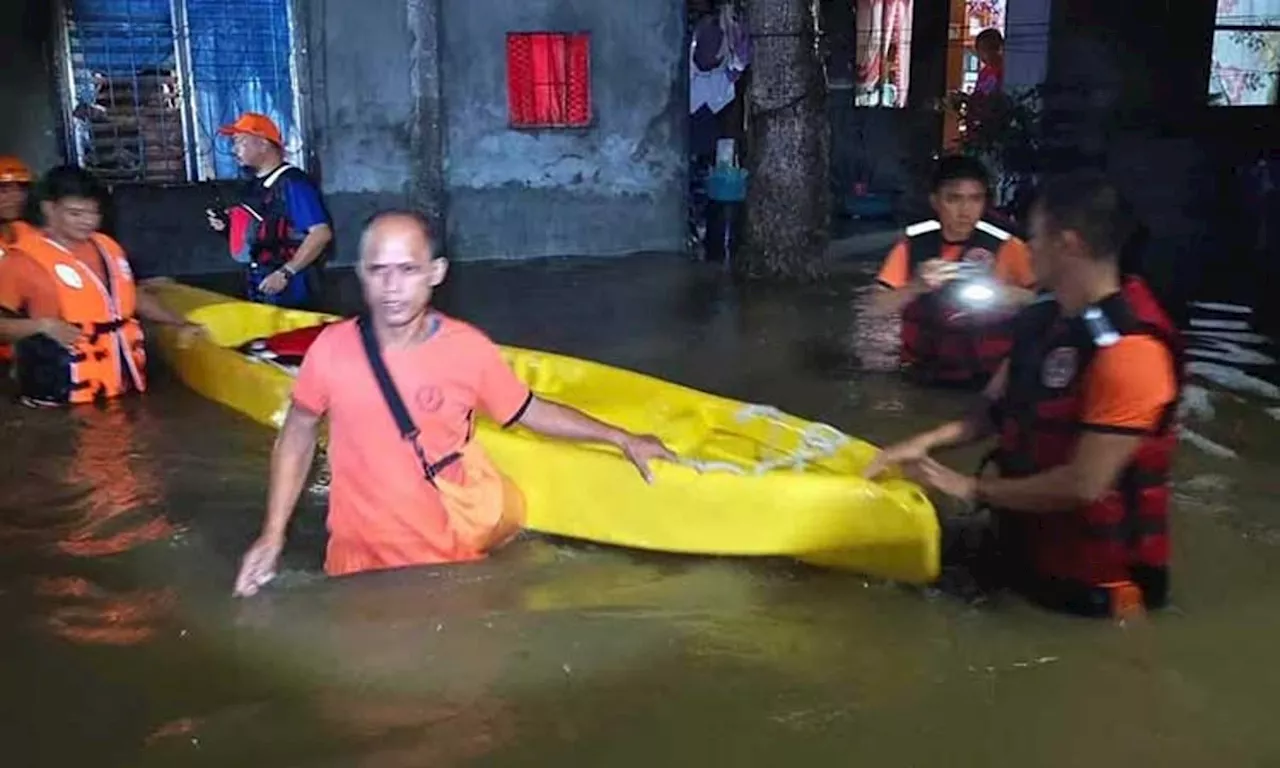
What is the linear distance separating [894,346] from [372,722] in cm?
474

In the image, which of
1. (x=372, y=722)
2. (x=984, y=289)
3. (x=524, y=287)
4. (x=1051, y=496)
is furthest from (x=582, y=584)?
(x=524, y=287)

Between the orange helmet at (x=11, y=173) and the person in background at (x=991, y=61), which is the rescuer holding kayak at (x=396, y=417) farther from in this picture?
the person in background at (x=991, y=61)

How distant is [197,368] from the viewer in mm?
6152

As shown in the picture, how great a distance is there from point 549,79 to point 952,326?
18.4ft

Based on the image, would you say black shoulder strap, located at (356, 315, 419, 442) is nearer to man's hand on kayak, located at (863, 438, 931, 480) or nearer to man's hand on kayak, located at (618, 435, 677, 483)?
man's hand on kayak, located at (618, 435, 677, 483)

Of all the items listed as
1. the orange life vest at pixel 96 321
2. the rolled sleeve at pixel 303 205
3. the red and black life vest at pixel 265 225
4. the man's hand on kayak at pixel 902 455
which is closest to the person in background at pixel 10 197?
the orange life vest at pixel 96 321

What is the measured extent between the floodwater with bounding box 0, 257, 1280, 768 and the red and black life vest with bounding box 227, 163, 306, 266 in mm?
1875

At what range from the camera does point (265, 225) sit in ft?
21.3

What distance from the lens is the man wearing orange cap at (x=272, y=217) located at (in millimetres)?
6348

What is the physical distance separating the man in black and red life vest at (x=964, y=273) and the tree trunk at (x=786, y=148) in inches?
144

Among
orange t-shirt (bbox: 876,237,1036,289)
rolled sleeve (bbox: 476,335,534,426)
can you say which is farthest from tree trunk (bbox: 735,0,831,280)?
rolled sleeve (bbox: 476,335,534,426)

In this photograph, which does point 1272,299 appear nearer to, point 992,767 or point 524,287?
point 524,287

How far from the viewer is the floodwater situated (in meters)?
3.05

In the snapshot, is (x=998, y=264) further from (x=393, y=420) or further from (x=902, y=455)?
(x=393, y=420)
